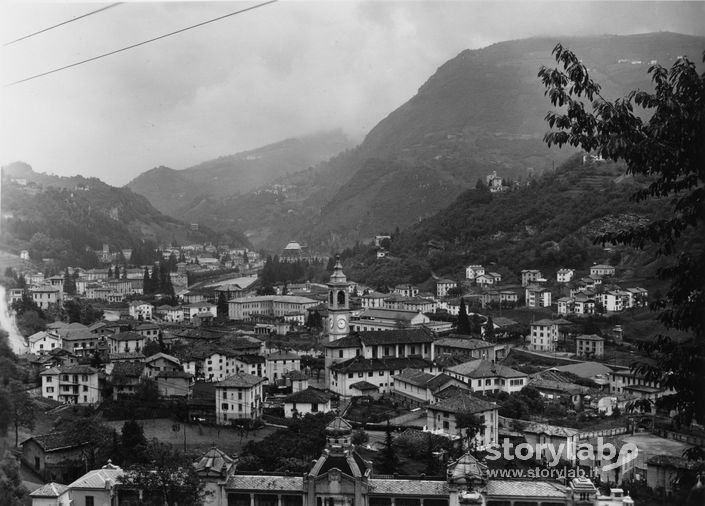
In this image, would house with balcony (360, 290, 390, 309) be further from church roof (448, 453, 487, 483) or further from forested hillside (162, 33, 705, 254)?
forested hillside (162, 33, 705, 254)

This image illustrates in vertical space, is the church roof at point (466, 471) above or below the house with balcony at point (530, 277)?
below

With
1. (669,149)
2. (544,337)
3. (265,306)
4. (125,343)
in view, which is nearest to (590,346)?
(544,337)

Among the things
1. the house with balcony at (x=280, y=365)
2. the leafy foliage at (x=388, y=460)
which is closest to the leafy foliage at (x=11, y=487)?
the leafy foliage at (x=388, y=460)

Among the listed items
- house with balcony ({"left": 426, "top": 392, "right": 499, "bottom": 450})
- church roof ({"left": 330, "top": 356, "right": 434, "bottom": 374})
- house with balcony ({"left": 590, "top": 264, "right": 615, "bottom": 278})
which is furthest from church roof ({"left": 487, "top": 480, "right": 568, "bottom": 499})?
house with balcony ({"left": 590, "top": 264, "right": 615, "bottom": 278})

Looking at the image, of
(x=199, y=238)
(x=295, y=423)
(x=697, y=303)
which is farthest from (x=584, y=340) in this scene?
(x=199, y=238)

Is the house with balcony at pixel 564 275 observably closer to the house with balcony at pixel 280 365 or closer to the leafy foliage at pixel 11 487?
the house with balcony at pixel 280 365

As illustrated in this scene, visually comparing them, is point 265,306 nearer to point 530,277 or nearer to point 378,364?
point 530,277
